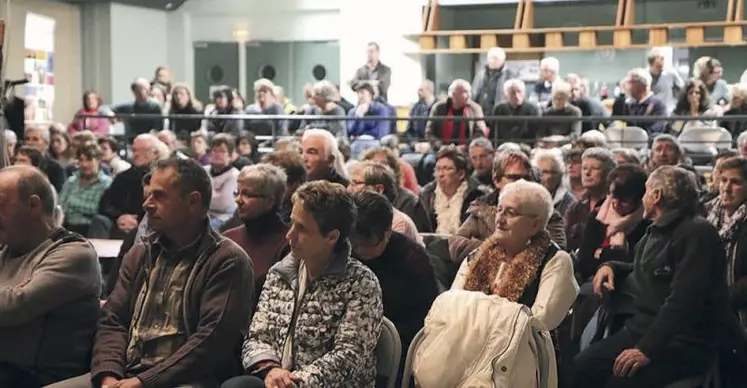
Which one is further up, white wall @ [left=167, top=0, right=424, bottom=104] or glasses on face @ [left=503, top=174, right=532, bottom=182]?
white wall @ [left=167, top=0, right=424, bottom=104]

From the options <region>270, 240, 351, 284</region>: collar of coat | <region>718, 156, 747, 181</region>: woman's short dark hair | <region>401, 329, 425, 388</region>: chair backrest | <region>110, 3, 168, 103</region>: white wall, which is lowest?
<region>401, 329, 425, 388</region>: chair backrest

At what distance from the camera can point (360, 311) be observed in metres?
3.44

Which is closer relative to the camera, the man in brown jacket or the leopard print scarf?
the man in brown jacket

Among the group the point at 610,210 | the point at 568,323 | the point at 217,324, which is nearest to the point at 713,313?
the point at 568,323

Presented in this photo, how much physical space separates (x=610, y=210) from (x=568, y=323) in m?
→ 0.73

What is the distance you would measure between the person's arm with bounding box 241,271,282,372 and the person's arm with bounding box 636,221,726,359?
1.41 metres

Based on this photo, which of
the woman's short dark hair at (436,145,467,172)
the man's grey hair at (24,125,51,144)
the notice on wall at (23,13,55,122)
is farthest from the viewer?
the notice on wall at (23,13,55,122)

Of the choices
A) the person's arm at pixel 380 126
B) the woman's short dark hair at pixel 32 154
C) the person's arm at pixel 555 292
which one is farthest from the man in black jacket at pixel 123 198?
the person's arm at pixel 555 292

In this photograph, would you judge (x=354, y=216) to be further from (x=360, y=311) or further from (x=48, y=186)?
(x=48, y=186)

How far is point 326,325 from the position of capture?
347 cm

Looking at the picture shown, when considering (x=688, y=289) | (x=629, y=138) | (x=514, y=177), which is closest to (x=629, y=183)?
(x=514, y=177)

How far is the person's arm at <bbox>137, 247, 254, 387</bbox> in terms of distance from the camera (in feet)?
11.4

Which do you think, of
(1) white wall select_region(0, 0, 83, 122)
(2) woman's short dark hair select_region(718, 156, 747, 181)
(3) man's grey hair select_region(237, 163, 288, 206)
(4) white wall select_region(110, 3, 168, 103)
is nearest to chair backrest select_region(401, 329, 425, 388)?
(3) man's grey hair select_region(237, 163, 288, 206)

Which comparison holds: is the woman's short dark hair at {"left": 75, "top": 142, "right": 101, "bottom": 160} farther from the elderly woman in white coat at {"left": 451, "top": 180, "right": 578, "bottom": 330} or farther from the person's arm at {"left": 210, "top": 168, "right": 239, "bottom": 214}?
the elderly woman in white coat at {"left": 451, "top": 180, "right": 578, "bottom": 330}
